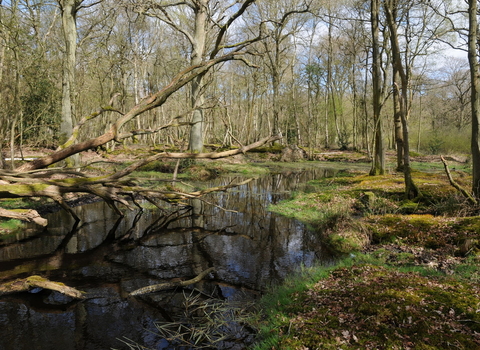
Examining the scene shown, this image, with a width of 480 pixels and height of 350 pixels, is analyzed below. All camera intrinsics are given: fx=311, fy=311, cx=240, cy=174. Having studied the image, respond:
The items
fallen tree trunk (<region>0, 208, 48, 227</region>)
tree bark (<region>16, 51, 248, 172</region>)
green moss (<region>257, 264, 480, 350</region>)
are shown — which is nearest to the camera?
green moss (<region>257, 264, 480, 350</region>)

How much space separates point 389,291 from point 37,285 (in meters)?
4.71

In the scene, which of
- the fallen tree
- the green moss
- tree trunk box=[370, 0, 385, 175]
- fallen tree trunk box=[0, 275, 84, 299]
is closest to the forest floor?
the green moss

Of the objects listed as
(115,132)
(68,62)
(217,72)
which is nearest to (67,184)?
(115,132)

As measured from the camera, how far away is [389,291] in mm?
3684

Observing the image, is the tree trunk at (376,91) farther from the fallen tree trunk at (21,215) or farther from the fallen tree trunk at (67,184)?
the fallen tree trunk at (21,215)

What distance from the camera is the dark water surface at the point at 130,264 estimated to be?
3910mm

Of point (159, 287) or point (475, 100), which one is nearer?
point (159, 287)

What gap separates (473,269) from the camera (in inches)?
183

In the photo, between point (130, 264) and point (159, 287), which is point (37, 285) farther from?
point (130, 264)

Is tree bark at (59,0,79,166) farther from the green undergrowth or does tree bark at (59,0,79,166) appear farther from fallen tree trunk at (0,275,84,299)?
the green undergrowth

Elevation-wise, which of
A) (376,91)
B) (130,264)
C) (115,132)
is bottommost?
(130,264)

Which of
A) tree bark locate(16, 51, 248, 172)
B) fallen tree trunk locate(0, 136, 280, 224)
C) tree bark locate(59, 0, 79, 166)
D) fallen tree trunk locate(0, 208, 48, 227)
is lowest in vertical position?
fallen tree trunk locate(0, 208, 48, 227)

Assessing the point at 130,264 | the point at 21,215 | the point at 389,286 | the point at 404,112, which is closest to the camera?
the point at 389,286

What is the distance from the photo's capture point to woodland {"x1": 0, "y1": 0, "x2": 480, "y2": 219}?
7301mm
